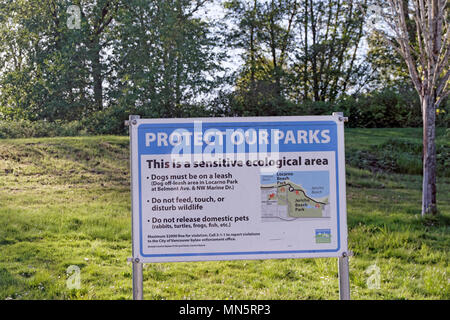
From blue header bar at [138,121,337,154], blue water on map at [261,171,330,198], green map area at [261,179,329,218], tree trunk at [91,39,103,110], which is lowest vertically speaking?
green map area at [261,179,329,218]

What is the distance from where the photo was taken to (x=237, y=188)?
3705 mm

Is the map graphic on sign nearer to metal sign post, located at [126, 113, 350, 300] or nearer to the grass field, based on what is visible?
metal sign post, located at [126, 113, 350, 300]

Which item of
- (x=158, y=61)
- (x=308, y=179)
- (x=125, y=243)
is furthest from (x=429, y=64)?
(x=158, y=61)

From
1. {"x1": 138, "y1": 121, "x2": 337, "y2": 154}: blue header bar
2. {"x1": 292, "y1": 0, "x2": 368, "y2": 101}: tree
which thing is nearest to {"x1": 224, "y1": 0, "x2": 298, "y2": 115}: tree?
{"x1": 292, "y1": 0, "x2": 368, "y2": 101}: tree

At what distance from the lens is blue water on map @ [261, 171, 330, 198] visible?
146 inches

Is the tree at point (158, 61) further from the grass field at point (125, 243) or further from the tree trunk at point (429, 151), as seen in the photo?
the tree trunk at point (429, 151)

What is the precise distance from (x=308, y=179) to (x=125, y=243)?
13.4ft

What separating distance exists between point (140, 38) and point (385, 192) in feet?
33.6

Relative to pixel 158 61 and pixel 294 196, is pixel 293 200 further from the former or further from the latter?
pixel 158 61

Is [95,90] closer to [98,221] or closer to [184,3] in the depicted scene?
[184,3]

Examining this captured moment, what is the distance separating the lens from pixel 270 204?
3725 mm

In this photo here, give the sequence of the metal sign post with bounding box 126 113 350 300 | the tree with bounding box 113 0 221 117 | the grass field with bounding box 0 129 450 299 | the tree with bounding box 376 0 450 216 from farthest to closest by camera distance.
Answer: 1. the tree with bounding box 113 0 221 117
2. the tree with bounding box 376 0 450 216
3. the grass field with bounding box 0 129 450 299
4. the metal sign post with bounding box 126 113 350 300

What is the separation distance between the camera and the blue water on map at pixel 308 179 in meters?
3.72

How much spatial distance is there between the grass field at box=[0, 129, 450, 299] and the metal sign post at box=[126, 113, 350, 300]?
1.33 meters
